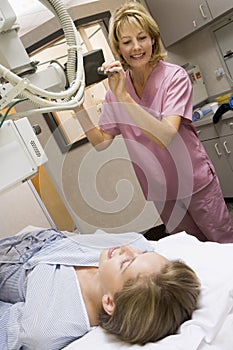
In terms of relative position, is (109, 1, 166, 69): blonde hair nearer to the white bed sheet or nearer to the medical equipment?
the medical equipment

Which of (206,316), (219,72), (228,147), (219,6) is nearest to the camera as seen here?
(206,316)

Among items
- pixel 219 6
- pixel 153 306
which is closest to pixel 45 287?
pixel 153 306

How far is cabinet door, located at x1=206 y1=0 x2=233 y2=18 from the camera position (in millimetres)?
2506

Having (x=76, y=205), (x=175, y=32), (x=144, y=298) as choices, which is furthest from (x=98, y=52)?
(x=175, y=32)

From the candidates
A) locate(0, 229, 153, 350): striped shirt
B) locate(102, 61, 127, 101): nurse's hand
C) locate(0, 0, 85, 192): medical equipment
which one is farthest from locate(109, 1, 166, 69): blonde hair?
locate(0, 229, 153, 350): striped shirt

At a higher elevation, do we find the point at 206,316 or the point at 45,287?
the point at 45,287

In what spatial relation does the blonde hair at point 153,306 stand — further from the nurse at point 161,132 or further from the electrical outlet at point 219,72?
the electrical outlet at point 219,72

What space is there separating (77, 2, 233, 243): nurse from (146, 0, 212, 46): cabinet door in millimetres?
1429

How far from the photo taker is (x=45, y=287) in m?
1.15

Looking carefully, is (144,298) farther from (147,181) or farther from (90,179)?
(90,179)

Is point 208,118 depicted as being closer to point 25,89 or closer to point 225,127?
point 225,127

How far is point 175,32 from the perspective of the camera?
293 cm

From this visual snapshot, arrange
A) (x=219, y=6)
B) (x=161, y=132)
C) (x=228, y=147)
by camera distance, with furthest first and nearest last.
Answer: (x=228, y=147)
(x=219, y=6)
(x=161, y=132)

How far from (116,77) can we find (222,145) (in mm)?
1744
